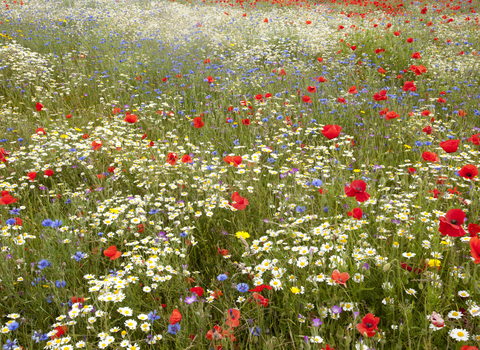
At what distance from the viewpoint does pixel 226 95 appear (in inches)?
195

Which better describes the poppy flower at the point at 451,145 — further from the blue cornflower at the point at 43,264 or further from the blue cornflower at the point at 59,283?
the blue cornflower at the point at 43,264

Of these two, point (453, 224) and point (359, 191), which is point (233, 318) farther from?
point (453, 224)

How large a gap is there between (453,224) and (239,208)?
111cm

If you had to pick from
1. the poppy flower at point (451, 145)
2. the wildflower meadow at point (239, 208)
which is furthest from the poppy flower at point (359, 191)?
the poppy flower at point (451, 145)

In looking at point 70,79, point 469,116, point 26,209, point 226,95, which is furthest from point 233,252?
point 70,79

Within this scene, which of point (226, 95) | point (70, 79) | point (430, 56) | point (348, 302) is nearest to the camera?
point (348, 302)

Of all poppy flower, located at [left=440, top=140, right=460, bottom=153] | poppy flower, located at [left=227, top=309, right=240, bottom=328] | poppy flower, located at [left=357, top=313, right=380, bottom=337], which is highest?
poppy flower, located at [left=440, top=140, right=460, bottom=153]

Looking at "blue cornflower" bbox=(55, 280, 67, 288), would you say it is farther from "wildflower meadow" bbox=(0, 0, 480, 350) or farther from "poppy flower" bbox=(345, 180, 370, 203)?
"poppy flower" bbox=(345, 180, 370, 203)

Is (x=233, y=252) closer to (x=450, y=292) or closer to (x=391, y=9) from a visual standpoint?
(x=450, y=292)

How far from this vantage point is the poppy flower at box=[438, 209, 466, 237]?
140cm

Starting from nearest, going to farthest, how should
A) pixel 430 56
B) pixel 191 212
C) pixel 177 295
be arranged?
pixel 177 295 → pixel 191 212 → pixel 430 56

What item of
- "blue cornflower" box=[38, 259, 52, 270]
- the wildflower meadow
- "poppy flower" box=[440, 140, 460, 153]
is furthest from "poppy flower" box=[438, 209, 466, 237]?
"blue cornflower" box=[38, 259, 52, 270]

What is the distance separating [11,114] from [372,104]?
16.5 ft

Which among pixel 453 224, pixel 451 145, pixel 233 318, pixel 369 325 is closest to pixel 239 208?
pixel 233 318
